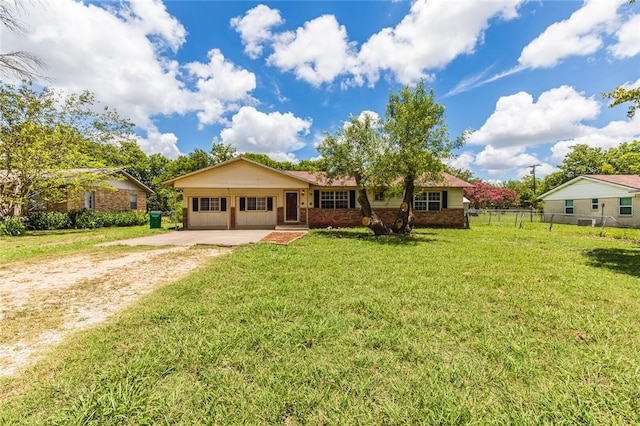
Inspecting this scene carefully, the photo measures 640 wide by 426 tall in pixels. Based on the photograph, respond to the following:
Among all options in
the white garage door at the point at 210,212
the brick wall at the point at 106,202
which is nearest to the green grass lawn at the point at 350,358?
the white garage door at the point at 210,212

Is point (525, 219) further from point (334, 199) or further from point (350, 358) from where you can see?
point (350, 358)

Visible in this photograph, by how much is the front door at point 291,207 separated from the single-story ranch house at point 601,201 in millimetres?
16510

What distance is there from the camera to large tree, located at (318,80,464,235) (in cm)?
1150

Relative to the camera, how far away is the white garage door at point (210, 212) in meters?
17.5

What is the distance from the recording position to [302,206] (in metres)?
17.0

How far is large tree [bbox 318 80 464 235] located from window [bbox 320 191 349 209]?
367 centimetres

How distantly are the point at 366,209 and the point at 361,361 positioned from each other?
10.7 meters

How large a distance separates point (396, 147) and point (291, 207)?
306 inches

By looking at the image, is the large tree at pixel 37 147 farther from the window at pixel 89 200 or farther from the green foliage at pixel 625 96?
the green foliage at pixel 625 96

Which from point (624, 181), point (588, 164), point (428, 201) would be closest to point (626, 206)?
point (624, 181)

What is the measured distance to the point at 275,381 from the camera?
252 centimetres

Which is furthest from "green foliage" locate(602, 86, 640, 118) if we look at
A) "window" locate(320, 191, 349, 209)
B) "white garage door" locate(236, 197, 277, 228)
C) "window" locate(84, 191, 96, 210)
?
"window" locate(84, 191, 96, 210)

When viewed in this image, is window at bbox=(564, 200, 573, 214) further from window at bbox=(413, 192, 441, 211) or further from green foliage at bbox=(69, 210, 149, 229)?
green foliage at bbox=(69, 210, 149, 229)

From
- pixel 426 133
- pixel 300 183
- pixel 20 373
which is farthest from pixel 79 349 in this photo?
pixel 300 183
